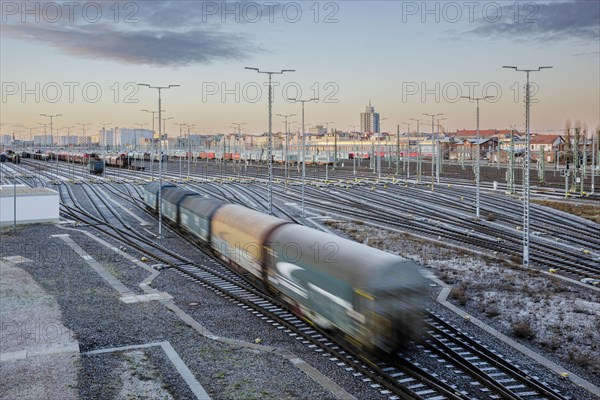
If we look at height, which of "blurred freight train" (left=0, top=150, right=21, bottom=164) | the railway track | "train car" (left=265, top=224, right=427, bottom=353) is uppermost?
"blurred freight train" (left=0, top=150, right=21, bottom=164)

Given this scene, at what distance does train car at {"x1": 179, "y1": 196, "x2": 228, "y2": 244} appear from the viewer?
33.5 metres

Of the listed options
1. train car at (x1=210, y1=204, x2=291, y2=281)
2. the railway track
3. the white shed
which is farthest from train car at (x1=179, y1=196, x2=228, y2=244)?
the white shed

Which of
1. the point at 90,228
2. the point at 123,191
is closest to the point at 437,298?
the point at 90,228

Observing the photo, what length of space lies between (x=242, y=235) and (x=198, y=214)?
9.00 meters

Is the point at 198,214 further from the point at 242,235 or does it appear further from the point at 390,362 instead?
the point at 390,362

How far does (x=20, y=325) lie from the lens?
2189 centimetres

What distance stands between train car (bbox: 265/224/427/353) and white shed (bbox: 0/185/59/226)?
114 ft

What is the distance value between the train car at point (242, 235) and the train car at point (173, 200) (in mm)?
9123

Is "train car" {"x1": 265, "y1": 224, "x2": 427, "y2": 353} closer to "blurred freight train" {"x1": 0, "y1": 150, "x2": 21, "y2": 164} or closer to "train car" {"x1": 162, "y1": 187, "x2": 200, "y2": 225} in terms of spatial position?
"train car" {"x1": 162, "y1": 187, "x2": 200, "y2": 225}

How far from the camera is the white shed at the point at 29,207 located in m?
47.9

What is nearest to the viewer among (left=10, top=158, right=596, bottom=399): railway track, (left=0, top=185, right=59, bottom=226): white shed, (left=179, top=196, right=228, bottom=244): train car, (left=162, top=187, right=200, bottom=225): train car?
(left=10, top=158, right=596, bottom=399): railway track

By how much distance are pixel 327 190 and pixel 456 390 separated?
62.7m

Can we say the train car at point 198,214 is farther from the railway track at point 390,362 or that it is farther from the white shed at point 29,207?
the white shed at point 29,207

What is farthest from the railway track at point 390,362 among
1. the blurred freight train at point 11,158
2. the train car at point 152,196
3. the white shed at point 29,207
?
the blurred freight train at point 11,158
